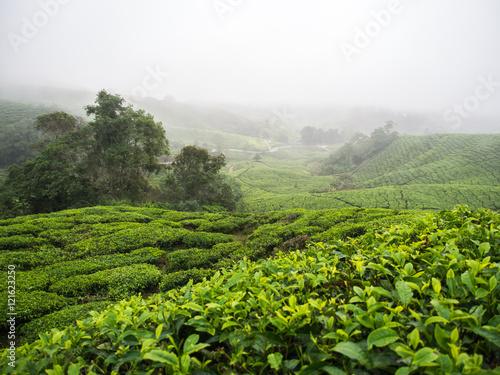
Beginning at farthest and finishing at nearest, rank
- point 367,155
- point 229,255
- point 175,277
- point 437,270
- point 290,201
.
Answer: point 367,155
point 290,201
point 229,255
point 175,277
point 437,270

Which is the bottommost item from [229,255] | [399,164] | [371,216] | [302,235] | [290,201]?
[290,201]

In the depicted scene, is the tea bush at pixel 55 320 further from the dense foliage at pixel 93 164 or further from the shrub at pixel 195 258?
the dense foliage at pixel 93 164

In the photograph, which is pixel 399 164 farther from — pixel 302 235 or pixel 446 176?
pixel 302 235

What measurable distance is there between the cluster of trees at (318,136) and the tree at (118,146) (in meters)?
103

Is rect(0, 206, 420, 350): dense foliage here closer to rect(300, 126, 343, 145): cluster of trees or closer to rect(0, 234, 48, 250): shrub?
rect(0, 234, 48, 250): shrub

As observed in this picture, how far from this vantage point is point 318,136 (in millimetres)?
114812

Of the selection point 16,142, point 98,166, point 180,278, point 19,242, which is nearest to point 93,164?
point 98,166

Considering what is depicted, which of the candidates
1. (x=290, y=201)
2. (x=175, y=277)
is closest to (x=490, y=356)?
(x=175, y=277)

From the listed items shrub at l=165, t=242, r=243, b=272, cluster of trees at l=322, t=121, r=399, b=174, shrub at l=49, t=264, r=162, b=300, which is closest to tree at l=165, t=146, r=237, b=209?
shrub at l=165, t=242, r=243, b=272

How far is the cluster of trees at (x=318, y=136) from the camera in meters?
113

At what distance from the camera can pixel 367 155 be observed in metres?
61.9

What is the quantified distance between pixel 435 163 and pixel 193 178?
51566 millimetres

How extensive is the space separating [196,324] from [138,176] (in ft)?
72.7

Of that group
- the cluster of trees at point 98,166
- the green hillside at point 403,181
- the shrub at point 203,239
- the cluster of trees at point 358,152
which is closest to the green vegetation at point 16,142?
the cluster of trees at point 98,166
